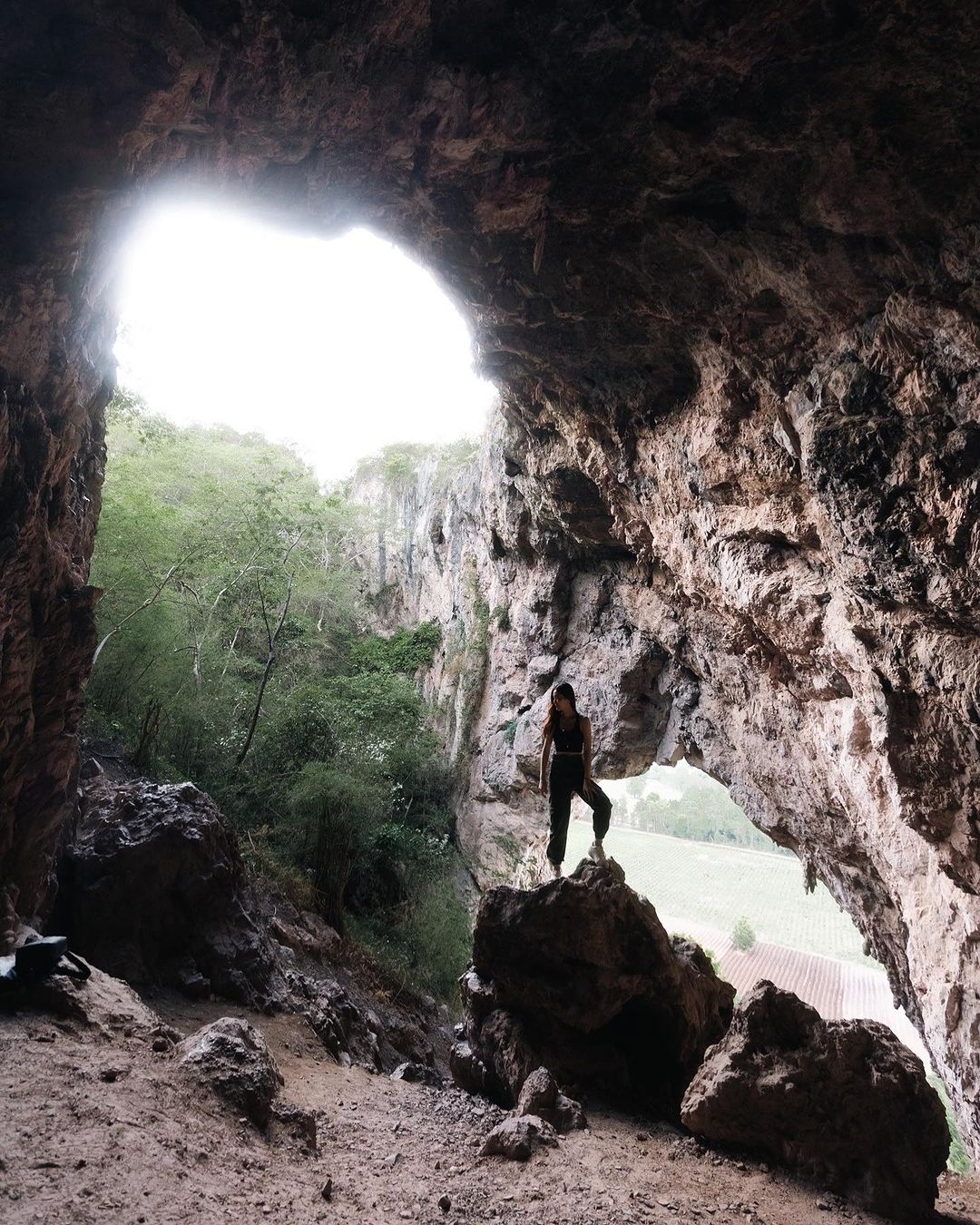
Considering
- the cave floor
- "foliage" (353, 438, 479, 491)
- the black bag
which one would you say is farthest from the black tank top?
"foliage" (353, 438, 479, 491)

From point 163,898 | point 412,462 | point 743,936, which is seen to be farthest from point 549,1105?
point 743,936

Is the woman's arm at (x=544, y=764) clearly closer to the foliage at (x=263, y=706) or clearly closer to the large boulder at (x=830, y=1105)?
the large boulder at (x=830, y=1105)

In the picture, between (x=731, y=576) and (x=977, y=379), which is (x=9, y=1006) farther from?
(x=731, y=576)

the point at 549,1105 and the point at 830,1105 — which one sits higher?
the point at 830,1105

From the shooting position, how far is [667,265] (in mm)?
5816

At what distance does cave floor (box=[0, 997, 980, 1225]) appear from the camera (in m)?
2.10

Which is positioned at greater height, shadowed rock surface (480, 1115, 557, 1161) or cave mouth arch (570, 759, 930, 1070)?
shadowed rock surface (480, 1115, 557, 1161)

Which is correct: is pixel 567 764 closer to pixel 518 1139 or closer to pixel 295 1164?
pixel 518 1139

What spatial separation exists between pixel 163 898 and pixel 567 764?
3.46 m

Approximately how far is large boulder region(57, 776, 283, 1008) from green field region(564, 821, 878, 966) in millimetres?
24241

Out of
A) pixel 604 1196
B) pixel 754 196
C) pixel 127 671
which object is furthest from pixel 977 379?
pixel 127 671

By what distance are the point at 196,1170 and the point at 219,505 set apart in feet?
39.9

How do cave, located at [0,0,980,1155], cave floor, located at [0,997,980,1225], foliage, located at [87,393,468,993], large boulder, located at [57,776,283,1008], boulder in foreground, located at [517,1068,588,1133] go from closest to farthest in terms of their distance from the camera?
cave floor, located at [0,997,980,1225], boulder in foreground, located at [517,1068,588,1133], cave, located at [0,0,980,1155], large boulder, located at [57,776,283,1008], foliage, located at [87,393,468,993]

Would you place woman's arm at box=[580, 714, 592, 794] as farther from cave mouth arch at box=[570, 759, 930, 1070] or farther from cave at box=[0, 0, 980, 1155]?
cave mouth arch at box=[570, 759, 930, 1070]
